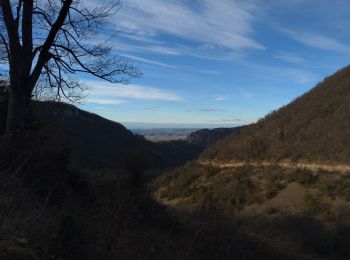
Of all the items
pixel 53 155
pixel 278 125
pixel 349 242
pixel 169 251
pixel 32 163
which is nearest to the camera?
pixel 169 251

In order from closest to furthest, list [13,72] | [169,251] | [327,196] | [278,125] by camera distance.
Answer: [169,251] < [13,72] < [327,196] < [278,125]

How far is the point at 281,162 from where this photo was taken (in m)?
33.7

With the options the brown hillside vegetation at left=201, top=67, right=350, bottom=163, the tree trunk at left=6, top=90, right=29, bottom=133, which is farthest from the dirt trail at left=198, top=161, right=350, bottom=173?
the tree trunk at left=6, top=90, right=29, bottom=133

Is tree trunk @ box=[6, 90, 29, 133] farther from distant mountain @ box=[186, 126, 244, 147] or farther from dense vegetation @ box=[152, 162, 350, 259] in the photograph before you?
distant mountain @ box=[186, 126, 244, 147]

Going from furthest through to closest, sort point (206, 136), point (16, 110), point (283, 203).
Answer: point (206, 136)
point (283, 203)
point (16, 110)

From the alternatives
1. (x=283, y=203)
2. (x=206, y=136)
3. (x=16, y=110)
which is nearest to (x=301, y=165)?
(x=283, y=203)

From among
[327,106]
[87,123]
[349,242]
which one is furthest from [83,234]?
[87,123]

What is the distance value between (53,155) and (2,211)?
4484 mm

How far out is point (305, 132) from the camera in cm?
3672

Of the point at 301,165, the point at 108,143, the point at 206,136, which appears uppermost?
the point at 206,136

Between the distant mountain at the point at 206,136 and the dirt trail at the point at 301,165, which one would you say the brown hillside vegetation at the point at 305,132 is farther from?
the distant mountain at the point at 206,136

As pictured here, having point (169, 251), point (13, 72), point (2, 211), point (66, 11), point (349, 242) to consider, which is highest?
point (66, 11)

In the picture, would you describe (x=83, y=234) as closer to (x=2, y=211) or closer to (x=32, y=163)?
(x=2, y=211)

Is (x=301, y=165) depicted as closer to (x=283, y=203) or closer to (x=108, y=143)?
(x=283, y=203)
